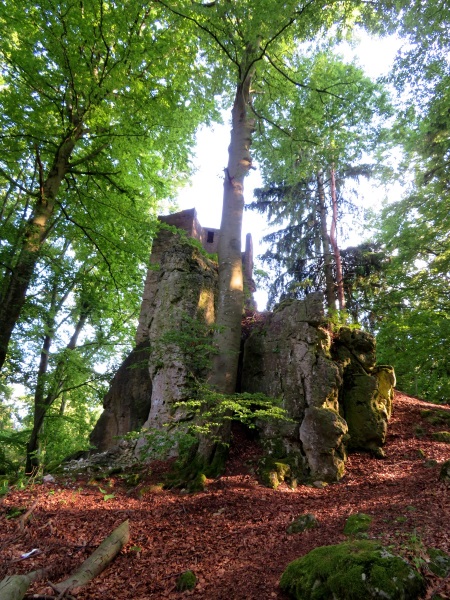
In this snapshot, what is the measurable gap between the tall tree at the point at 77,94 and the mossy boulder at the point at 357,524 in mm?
6226

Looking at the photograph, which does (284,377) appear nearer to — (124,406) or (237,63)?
(124,406)

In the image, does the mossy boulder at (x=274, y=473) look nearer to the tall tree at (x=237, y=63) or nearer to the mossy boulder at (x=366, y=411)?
the tall tree at (x=237, y=63)

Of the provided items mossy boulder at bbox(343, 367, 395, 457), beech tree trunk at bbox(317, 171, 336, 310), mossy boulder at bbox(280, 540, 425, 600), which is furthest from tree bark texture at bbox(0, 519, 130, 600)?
beech tree trunk at bbox(317, 171, 336, 310)

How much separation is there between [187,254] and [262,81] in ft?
18.7

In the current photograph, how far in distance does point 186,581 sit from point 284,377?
15.6 feet

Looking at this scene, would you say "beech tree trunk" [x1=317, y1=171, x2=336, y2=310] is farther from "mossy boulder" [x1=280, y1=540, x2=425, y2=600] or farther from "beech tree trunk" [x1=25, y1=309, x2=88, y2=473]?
"mossy boulder" [x1=280, y1=540, x2=425, y2=600]

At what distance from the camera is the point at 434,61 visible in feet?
28.3

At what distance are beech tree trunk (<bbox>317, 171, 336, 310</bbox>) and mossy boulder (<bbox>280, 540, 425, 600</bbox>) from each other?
10.7 metres

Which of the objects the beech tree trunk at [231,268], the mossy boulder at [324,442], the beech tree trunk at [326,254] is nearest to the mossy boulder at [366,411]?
the mossy boulder at [324,442]

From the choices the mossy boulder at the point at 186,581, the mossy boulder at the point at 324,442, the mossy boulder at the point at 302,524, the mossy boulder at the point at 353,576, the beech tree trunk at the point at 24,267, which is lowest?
the mossy boulder at the point at 186,581

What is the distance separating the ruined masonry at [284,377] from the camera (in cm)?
668

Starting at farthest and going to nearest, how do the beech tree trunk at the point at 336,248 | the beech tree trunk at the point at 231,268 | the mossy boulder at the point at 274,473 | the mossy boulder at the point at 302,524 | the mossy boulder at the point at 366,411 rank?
the beech tree trunk at the point at 336,248 → the mossy boulder at the point at 366,411 → the beech tree trunk at the point at 231,268 → the mossy boulder at the point at 274,473 → the mossy boulder at the point at 302,524

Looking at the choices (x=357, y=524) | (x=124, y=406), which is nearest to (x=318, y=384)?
(x=357, y=524)

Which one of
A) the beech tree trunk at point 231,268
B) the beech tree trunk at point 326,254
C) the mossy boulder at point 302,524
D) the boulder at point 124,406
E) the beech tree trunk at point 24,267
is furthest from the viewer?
the beech tree trunk at point 326,254
